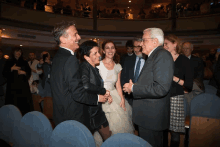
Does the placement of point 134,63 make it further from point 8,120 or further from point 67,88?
point 8,120

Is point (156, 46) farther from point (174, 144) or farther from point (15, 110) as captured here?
point (15, 110)

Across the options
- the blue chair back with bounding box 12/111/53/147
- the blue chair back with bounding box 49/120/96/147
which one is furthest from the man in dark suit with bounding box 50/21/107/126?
the blue chair back with bounding box 49/120/96/147

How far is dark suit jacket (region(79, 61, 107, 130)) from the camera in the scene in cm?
157

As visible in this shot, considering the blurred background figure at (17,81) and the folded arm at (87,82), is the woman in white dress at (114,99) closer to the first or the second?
the folded arm at (87,82)

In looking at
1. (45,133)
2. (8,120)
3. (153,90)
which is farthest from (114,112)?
(8,120)

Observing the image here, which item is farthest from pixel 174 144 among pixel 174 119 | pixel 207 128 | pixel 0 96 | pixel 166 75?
pixel 0 96

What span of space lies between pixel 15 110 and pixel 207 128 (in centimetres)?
179

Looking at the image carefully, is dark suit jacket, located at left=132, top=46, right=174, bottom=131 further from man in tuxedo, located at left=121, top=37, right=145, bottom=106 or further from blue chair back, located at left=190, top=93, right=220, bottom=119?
man in tuxedo, located at left=121, top=37, right=145, bottom=106

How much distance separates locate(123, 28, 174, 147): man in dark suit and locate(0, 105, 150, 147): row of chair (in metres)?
0.55

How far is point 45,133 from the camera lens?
1.09 meters

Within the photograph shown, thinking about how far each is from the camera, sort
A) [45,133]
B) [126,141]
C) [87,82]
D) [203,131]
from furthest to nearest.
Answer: [87,82] → [203,131] → [45,133] → [126,141]

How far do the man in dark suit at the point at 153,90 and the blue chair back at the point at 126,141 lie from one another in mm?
522

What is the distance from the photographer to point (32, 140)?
117 cm

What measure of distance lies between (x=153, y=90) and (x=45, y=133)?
85 cm
